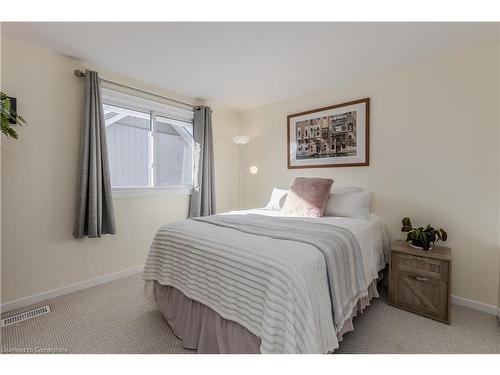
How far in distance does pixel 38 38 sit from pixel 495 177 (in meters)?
4.00

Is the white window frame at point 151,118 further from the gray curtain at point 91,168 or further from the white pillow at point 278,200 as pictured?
the white pillow at point 278,200

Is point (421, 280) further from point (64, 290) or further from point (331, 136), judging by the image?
point (64, 290)

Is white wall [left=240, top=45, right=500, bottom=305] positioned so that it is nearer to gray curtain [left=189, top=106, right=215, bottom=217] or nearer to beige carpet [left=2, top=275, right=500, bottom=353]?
beige carpet [left=2, top=275, right=500, bottom=353]

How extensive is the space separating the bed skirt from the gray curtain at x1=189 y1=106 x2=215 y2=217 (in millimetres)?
1498

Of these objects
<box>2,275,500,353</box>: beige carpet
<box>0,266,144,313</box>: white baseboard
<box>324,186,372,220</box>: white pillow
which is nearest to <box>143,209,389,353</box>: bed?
<box>2,275,500,353</box>: beige carpet

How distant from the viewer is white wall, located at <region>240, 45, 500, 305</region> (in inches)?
76.8

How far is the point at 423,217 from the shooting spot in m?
Answer: 2.26

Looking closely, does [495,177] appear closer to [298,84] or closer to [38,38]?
[298,84]

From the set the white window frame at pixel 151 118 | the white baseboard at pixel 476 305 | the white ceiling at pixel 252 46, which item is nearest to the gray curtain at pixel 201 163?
the white window frame at pixel 151 118

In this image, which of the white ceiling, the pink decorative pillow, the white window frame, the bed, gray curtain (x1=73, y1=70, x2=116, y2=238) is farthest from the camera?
the white window frame

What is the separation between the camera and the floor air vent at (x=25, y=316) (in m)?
1.77

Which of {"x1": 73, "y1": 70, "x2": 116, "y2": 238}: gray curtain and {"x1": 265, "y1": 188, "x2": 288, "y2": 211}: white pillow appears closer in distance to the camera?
{"x1": 73, "y1": 70, "x2": 116, "y2": 238}: gray curtain

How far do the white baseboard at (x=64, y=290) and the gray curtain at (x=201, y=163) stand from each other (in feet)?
3.41
